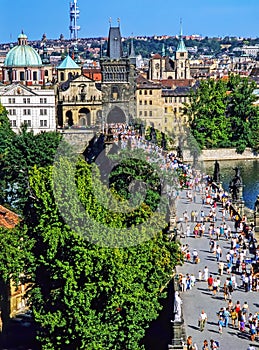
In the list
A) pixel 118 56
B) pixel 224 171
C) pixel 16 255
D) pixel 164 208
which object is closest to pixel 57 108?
pixel 118 56

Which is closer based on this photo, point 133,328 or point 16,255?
point 133,328

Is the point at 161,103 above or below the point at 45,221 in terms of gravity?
above

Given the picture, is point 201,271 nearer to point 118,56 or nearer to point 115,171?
point 115,171

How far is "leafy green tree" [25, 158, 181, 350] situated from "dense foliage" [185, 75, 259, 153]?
52.8 m

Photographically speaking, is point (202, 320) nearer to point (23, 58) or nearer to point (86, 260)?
point (86, 260)

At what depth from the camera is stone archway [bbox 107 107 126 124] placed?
8481cm

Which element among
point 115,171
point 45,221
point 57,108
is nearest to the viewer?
point 45,221

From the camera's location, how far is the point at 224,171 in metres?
71.4

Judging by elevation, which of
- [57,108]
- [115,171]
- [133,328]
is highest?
[57,108]

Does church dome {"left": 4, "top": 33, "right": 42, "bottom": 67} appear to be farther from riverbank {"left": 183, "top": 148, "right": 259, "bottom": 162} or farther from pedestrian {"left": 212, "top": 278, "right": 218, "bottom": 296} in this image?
pedestrian {"left": 212, "top": 278, "right": 218, "bottom": 296}

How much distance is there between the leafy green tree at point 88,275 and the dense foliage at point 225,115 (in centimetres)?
5276

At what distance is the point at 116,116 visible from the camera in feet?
282

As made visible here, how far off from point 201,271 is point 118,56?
59.6 meters

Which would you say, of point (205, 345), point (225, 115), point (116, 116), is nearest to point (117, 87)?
point (116, 116)
